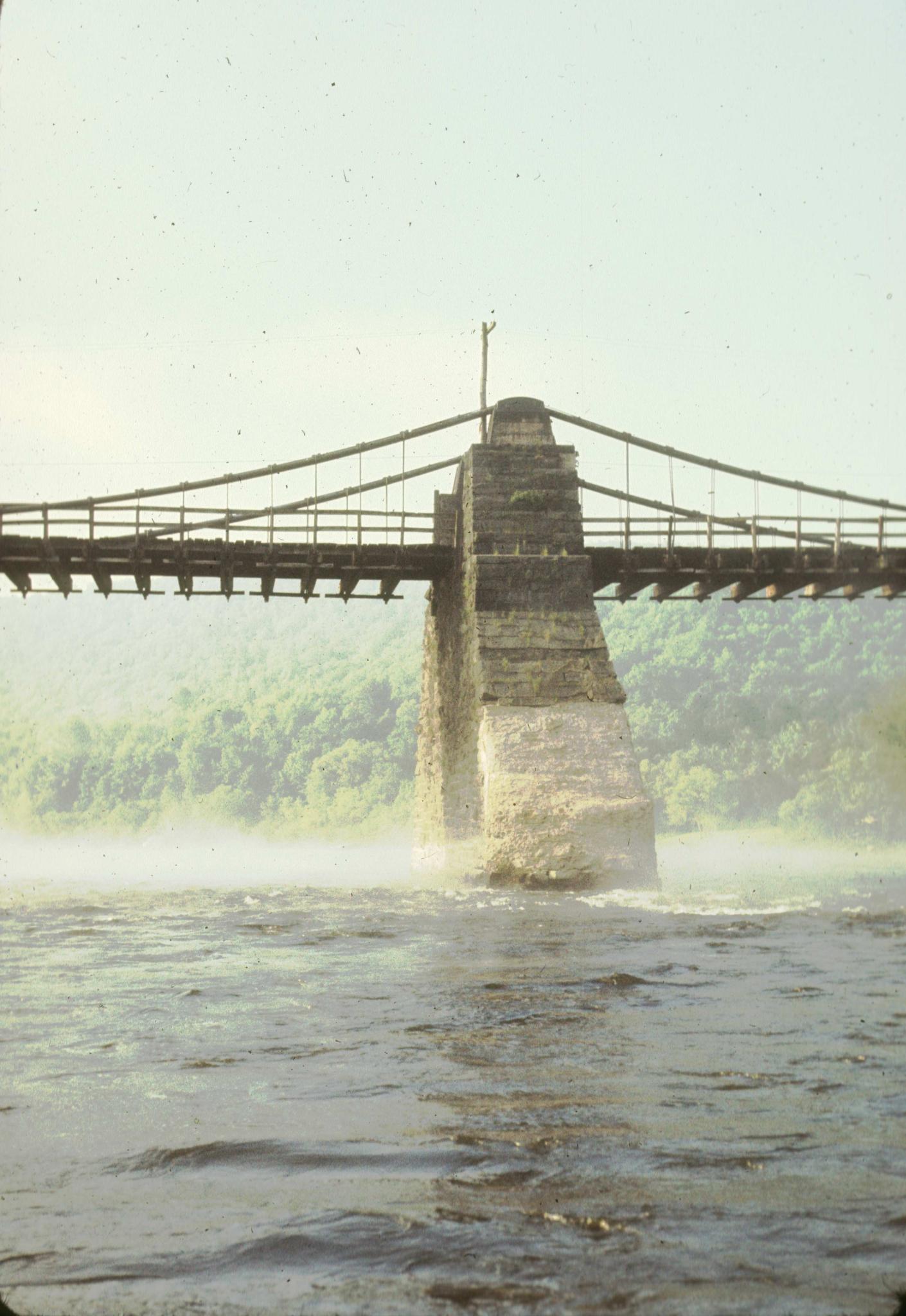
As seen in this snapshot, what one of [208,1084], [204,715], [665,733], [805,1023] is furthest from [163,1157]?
[204,715]

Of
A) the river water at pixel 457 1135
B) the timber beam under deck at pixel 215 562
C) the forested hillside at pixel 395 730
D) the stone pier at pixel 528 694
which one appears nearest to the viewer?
the river water at pixel 457 1135

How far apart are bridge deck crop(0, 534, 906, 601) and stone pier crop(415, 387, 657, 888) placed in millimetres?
1483

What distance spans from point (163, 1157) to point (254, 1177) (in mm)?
473

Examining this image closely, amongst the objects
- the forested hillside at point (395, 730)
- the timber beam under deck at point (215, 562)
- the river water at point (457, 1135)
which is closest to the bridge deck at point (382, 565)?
the timber beam under deck at point (215, 562)

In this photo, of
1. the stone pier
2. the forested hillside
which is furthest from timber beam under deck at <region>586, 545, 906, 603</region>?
the forested hillside

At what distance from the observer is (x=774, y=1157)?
195 inches

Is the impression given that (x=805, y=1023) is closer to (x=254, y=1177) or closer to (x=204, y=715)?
(x=254, y=1177)

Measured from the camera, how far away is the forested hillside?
72.5 meters

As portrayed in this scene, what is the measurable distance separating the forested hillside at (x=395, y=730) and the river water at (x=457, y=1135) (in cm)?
4491

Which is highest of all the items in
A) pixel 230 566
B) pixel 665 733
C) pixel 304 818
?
pixel 230 566

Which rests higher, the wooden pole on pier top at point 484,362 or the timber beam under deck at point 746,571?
the wooden pole on pier top at point 484,362

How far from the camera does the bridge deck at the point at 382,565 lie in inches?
904

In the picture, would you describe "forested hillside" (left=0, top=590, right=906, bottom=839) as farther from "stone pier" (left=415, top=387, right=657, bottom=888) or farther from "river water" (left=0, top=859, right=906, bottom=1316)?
"river water" (left=0, top=859, right=906, bottom=1316)

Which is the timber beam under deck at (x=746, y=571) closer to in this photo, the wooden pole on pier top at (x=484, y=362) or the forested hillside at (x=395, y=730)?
the wooden pole on pier top at (x=484, y=362)
